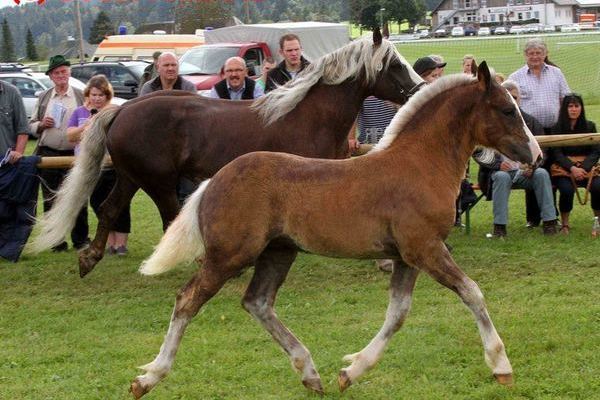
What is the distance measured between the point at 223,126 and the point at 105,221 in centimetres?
155

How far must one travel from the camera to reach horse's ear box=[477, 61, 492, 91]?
16.7ft

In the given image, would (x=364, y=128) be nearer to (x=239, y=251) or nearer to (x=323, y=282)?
(x=323, y=282)

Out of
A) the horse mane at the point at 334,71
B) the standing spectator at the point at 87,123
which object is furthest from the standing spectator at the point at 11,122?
the horse mane at the point at 334,71

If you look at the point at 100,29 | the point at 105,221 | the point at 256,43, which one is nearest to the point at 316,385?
the point at 105,221

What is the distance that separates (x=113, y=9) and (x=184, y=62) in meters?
124

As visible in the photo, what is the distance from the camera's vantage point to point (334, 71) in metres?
7.42

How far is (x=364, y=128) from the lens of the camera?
9.59m

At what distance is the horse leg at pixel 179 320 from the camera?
190 inches

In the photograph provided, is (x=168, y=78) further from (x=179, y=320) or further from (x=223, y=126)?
(x=179, y=320)

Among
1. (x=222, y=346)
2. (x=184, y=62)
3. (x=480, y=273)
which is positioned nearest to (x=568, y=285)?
(x=480, y=273)

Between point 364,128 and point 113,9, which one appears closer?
point 364,128

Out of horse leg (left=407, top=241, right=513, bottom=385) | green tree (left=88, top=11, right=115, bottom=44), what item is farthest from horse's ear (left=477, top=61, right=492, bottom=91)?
green tree (left=88, top=11, right=115, bottom=44)

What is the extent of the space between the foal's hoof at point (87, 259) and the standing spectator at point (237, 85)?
6.61ft

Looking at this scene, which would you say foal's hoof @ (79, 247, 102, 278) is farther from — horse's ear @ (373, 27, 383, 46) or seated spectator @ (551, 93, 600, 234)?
seated spectator @ (551, 93, 600, 234)
